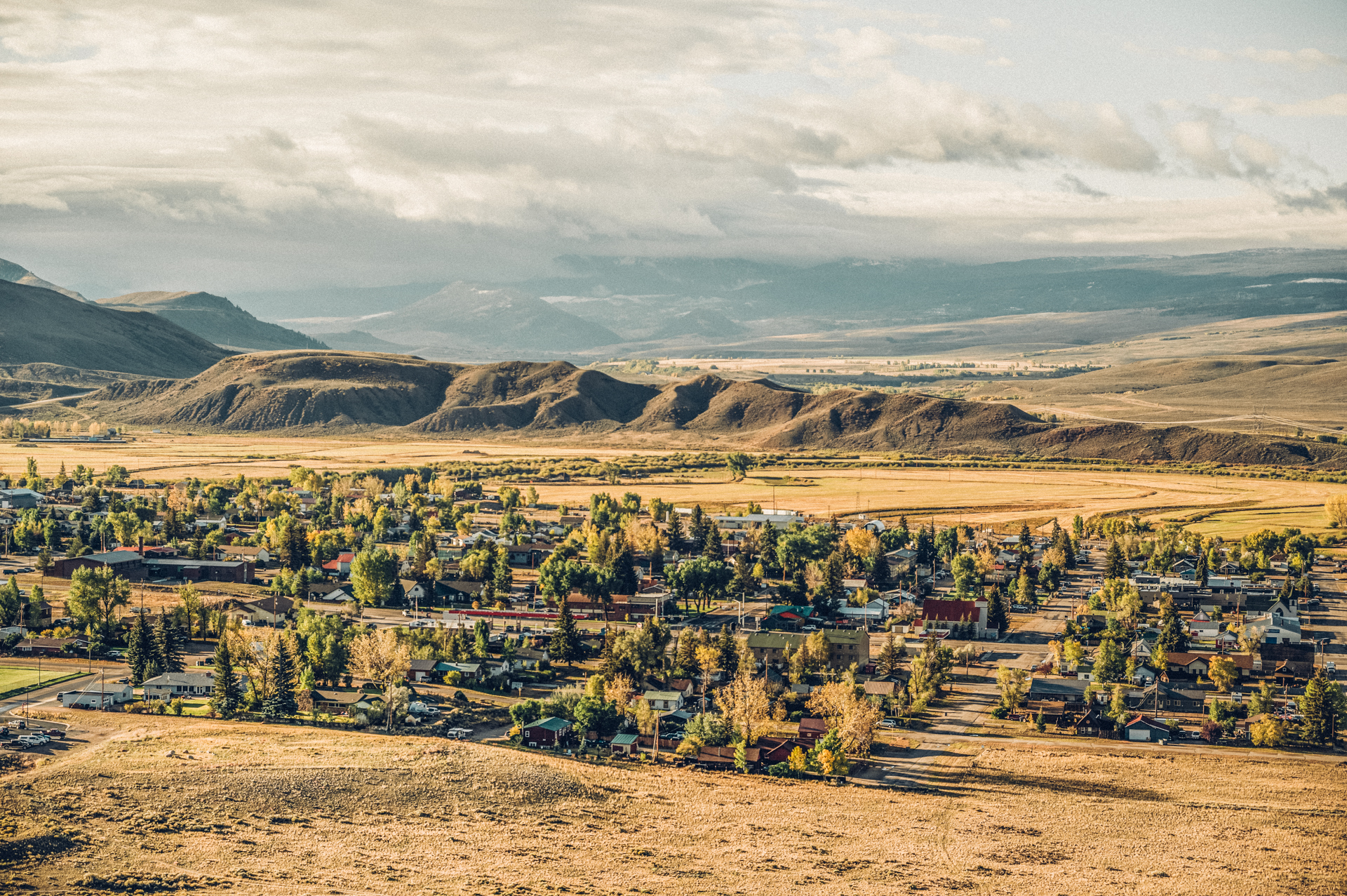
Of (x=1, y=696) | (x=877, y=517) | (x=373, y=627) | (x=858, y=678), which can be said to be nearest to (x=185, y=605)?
(x=373, y=627)

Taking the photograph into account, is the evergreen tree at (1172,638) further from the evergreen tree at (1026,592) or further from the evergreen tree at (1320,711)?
the evergreen tree at (1026,592)

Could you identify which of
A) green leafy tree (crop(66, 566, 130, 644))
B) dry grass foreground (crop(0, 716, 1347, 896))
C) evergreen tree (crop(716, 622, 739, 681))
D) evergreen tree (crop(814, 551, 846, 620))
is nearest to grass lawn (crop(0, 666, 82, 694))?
green leafy tree (crop(66, 566, 130, 644))

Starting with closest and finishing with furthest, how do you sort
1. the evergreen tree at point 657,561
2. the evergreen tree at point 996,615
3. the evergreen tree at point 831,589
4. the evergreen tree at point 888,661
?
the evergreen tree at point 888,661, the evergreen tree at point 996,615, the evergreen tree at point 831,589, the evergreen tree at point 657,561

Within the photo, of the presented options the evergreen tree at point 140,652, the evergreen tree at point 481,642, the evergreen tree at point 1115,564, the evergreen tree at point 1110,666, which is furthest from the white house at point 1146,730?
the evergreen tree at point 140,652

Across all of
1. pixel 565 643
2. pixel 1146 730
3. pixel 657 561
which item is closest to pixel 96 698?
pixel 565 643

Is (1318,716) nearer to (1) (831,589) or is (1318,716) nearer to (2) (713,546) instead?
(1) (831,589)

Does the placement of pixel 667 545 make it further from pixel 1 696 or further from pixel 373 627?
pixel 1 696
